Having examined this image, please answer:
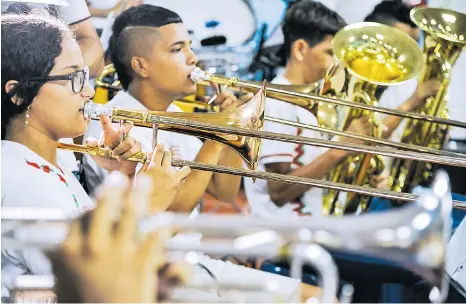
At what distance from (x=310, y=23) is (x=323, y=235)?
2.37 meters

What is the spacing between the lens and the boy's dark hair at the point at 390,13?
3.53 m

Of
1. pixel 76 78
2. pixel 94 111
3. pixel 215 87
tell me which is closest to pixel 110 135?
pixel 94 111

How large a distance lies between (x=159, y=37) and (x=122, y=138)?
29.0 inches

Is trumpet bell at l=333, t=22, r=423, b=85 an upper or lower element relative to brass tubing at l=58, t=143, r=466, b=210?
lower

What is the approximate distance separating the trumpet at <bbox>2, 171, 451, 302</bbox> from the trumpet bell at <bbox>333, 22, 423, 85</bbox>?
1.91m

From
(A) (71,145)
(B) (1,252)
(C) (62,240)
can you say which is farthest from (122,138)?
(C) (62,240)

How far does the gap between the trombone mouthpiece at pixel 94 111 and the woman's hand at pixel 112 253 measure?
0.73 meters

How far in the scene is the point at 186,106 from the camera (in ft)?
10.1

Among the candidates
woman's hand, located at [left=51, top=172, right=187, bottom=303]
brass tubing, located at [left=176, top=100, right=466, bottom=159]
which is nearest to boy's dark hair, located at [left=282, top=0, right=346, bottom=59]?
brass tubing, located at [left=176, top=100, right=466, bottom=159]

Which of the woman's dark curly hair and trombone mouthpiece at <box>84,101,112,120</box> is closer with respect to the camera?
the woman's dark curly hair

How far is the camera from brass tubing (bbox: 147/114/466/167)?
6.13 feet

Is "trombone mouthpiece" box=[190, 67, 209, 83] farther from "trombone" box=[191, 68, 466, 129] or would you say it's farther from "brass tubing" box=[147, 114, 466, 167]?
"brass tubing" box=[147, 114, 466, 167]

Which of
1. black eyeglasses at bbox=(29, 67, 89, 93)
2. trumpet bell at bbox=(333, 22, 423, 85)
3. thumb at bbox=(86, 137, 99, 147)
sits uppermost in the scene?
black eyeglasses at bbox=(29, 67, 89, 93)

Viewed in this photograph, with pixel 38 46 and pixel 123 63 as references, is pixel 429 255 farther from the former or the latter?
pixel 123 63
